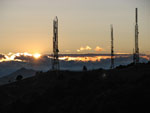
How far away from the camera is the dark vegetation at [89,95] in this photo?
47.4m

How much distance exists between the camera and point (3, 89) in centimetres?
8431

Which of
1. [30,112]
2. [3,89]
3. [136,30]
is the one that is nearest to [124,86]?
[30,112]

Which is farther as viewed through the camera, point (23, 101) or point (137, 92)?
point (23, 101)

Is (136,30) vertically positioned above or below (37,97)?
above

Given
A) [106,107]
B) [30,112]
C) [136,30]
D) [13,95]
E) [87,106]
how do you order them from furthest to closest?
1. [136,30]
2. [13,95]
3. [30,112]
4. [87,106]
5. [106,107]

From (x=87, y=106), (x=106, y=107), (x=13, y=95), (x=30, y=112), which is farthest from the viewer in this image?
(x=13, y=95)

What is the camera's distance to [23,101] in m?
65.2

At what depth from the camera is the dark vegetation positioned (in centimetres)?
4738

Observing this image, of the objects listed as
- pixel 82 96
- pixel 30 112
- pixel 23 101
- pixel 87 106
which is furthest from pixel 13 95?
pixel 87 106

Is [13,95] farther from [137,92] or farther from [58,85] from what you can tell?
[137,92]

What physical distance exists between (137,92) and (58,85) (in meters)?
22.8

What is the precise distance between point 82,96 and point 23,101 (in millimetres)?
14024

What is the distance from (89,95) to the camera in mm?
56438

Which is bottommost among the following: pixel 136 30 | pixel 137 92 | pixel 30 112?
pixel 30 112
